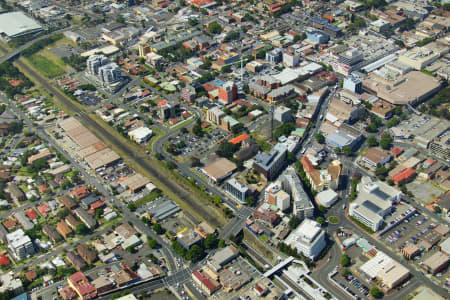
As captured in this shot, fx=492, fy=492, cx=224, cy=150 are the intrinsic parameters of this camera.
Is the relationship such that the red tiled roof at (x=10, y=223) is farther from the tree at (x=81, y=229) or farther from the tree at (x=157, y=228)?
the tree at (x=157, y=228)

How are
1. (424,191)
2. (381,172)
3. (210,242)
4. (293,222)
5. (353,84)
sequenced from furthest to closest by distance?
(353,84) → (381,172) → (424,191) → (293,222) → (210,242)

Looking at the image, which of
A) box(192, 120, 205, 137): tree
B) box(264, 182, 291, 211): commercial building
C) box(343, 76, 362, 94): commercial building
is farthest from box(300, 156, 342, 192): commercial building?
box(343, 76, 362, 94): commercial building

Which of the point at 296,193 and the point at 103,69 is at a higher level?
the point at 103,69

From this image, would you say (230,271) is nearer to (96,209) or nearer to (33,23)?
(96,209)

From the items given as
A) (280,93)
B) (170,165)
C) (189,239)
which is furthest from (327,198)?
(280,93)

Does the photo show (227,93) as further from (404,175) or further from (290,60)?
(404,175)
